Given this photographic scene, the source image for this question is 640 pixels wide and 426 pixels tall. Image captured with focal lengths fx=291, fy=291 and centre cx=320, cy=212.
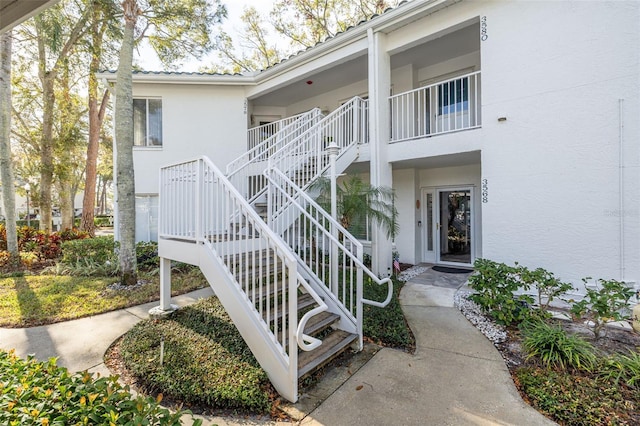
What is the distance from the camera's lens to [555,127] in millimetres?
5324

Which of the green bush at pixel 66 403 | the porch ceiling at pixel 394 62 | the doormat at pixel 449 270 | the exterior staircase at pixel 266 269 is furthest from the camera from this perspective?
the doormat at pixel 449 270

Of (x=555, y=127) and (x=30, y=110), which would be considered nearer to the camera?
(x=555, y=127)

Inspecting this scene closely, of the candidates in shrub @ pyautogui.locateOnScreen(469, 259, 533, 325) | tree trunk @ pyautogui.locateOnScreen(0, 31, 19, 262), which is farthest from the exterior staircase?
tree trunk @ pyautogui.locateOnScreen(0, 31, 19, 262)

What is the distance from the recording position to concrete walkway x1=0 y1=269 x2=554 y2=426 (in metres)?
2.70

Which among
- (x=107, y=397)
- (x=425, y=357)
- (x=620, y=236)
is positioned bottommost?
(x=425, y=357)

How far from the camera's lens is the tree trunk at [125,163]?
21.7 feet

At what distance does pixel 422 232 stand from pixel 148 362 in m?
7.68

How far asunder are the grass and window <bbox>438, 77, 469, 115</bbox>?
7.86 meters

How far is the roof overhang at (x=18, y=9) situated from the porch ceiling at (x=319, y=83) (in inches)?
274

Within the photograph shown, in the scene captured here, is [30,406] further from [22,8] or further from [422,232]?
[422,232]

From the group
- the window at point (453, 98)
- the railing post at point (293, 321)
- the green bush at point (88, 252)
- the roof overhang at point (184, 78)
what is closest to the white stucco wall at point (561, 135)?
the window at point (453, 98)

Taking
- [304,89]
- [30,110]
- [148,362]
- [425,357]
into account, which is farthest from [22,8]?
[30,110]

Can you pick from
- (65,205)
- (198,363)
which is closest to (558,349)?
(198,363)

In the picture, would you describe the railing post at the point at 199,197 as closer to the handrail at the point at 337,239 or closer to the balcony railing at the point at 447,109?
the handrail at the point at 337,239
